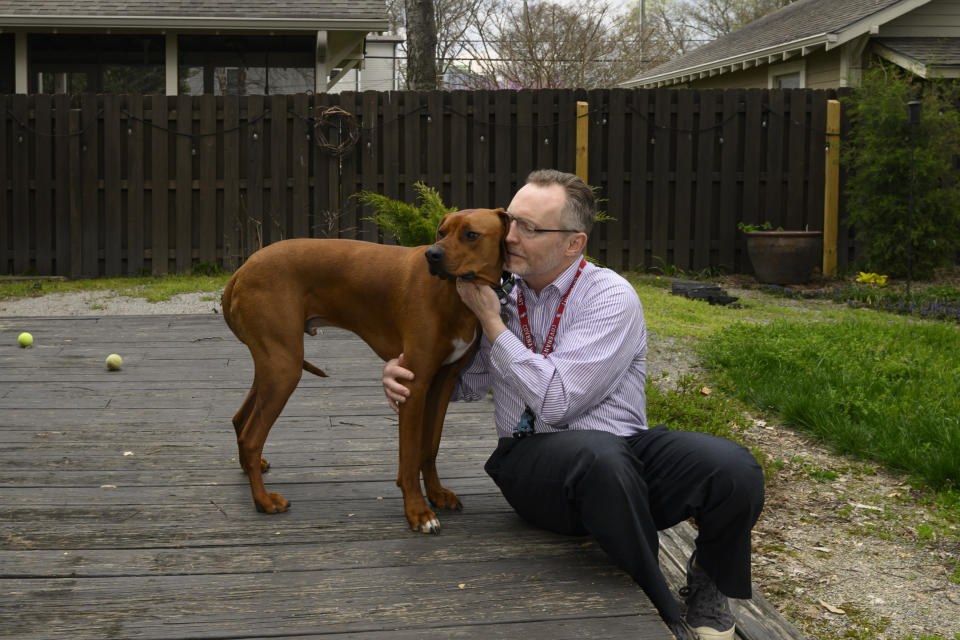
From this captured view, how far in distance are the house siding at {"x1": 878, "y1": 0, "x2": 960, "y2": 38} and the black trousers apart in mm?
14125

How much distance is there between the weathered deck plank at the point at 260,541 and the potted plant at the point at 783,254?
274 inches

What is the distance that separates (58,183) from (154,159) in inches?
45.8

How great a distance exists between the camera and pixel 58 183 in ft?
35.7

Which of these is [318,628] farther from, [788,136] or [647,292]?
[788,136]

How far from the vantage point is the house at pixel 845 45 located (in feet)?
45.9

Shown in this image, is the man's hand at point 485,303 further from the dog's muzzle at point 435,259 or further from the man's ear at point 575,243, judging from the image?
the man's ear at point 575,243

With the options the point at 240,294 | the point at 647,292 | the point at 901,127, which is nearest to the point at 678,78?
the point at 901,127

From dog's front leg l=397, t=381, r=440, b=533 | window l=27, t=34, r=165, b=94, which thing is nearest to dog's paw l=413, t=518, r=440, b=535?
dog's front leg l=397, t=381, r=440, b=533

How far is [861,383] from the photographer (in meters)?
5.45

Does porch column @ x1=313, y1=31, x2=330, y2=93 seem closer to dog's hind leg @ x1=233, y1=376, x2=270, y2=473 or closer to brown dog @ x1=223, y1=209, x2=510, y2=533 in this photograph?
dog's hind leg @ x1=233, y1=376, x2=270, y2=473

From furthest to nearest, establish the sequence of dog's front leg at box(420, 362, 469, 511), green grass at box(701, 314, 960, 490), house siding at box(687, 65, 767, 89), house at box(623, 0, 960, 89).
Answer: house siding at box(687, 65, 767, 89) → house at box(623, 0, 960, 89) → green grass at box(701, 314, 960, 490) → dog's front leg at box(420, 362, 469, 511)

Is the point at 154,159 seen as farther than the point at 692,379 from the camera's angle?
Yes

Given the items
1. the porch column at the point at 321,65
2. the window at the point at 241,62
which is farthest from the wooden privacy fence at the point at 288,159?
the window at the point at 241,62

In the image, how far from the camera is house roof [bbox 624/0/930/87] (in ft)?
46.2
